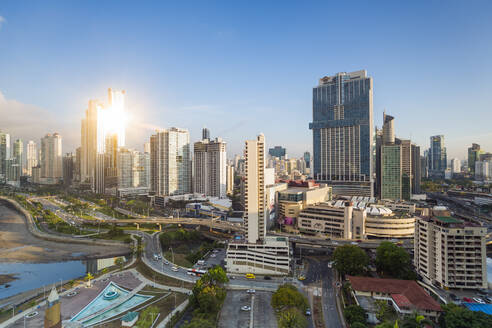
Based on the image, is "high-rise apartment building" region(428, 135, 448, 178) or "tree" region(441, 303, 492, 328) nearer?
"tree" region(441, 303, 492, 328)

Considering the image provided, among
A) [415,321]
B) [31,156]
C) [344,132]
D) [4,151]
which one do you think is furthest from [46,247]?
[31,156]

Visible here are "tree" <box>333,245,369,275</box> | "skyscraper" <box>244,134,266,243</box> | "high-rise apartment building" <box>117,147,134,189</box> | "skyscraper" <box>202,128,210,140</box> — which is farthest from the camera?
"skyscraper" <box>202,128,210,140</box>

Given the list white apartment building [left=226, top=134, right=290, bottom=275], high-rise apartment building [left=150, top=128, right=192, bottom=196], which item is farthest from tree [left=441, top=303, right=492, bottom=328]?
high-rise apartment building [left=150, top=128, right=192, bottom=196]

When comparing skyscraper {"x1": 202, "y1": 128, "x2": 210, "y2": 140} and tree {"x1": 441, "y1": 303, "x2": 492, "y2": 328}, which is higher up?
skyscraper {"x1": 202, "y1": 128, "x2": 210, "y2": 140}

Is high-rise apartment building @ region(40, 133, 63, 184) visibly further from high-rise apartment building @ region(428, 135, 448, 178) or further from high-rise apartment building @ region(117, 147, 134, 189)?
high-rise apartment building @ region(428, 135, 448, 178)

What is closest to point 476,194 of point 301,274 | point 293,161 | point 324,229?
point 324,229
